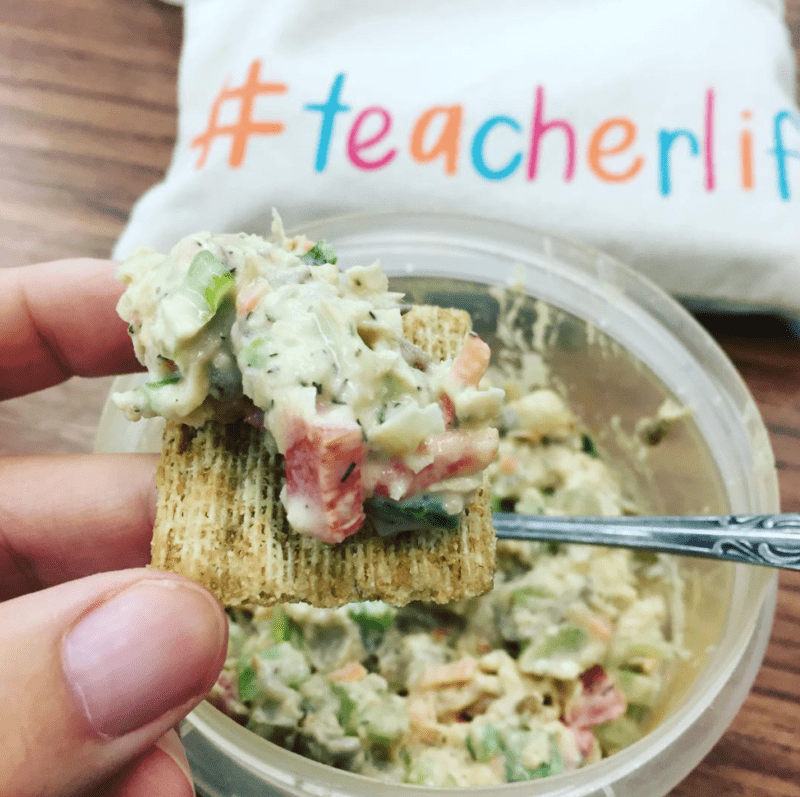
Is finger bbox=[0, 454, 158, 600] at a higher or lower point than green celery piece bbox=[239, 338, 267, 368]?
lower

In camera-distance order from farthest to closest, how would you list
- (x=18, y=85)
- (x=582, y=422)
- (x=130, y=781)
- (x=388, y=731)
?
(x=18, y=85)
(x=582, y=422)
(x=388, y=731)
(x=130, y=781)

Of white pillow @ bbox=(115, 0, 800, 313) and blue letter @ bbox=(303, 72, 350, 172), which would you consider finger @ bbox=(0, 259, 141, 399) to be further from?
blue letter @ bbox=(303, 72, 350, 172)

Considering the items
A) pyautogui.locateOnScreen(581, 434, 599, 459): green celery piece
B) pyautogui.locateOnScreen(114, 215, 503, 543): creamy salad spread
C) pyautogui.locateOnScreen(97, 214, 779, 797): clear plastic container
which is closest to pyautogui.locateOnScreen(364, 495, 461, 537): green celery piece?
pyautogui.locateOnScreen(114, 215, 503, 543): creamy salad spread

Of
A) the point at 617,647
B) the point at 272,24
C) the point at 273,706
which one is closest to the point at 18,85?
the point at 272,24

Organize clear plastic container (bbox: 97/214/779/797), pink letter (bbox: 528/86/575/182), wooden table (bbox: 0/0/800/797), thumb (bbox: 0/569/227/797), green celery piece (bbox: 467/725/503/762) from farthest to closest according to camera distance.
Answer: pink letter (bbox: 528/86/575/182), wooden table (bbox: 0/0/800/797), green celery piece (bbox: 467/725/503/762), clear plastic container (bbox: 97/214/779/797), thumb (bbox: 0/569/227/797)

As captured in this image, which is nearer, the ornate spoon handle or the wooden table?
the ornate spoon handle

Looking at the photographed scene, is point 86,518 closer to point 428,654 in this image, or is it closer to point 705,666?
point 428,654

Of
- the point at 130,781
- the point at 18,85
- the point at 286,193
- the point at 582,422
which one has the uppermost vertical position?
the point at 18,85

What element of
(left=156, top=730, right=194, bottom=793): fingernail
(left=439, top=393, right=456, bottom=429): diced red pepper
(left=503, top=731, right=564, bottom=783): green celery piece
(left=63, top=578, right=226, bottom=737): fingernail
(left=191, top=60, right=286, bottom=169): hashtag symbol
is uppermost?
(left=191, top=60, right=286, bottom=169): hashtag symbol
